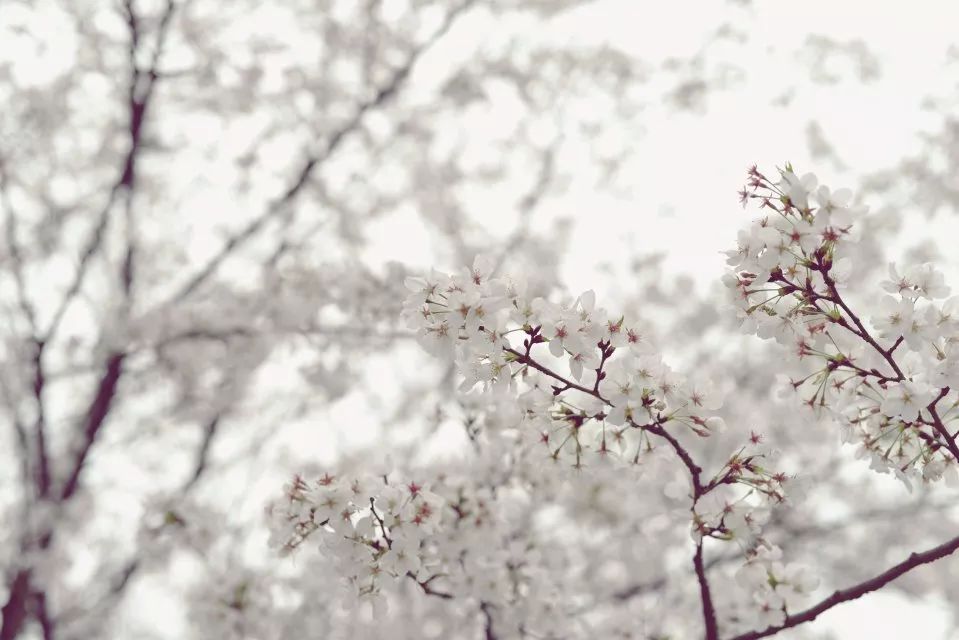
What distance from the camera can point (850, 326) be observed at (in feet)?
6.49

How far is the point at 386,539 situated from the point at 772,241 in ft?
4.93

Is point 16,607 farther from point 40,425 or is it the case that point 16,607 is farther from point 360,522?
point 360,522

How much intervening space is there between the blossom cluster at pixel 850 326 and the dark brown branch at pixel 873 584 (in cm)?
22

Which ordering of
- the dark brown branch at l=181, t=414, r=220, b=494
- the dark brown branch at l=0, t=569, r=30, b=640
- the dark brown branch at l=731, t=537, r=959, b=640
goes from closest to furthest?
the dark brown branch at l=731, t=537, r=959, b=640 < the dark brown branch at l=0, t=569, r=30, b=640 < the dark brown branch at l=181, t=414, r=220, b=494

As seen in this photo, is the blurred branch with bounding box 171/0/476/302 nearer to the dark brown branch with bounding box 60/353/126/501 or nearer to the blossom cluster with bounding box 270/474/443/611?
the dark brown branch with bounding box 60/353/126/501

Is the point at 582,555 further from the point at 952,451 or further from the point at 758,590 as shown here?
the point at 952,451

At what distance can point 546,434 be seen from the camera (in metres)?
2.43

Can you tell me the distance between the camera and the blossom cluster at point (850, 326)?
1.94 meters

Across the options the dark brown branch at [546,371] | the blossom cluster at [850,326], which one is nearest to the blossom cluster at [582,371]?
the dark brown branch at [546,371]

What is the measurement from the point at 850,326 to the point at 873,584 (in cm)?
69

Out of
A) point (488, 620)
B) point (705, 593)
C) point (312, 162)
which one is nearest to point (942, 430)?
point (705, 593)

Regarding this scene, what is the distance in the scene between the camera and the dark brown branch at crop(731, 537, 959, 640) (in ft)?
6.11

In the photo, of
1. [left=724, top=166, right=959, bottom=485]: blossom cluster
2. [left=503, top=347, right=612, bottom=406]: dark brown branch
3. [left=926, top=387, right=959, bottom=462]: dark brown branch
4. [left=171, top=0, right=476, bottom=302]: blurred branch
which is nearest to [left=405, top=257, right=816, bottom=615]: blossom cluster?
[left=503, top=347, right=612, bottom=406]: dark brown branch

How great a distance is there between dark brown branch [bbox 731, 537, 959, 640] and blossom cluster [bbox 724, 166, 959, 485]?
0.71 feet
